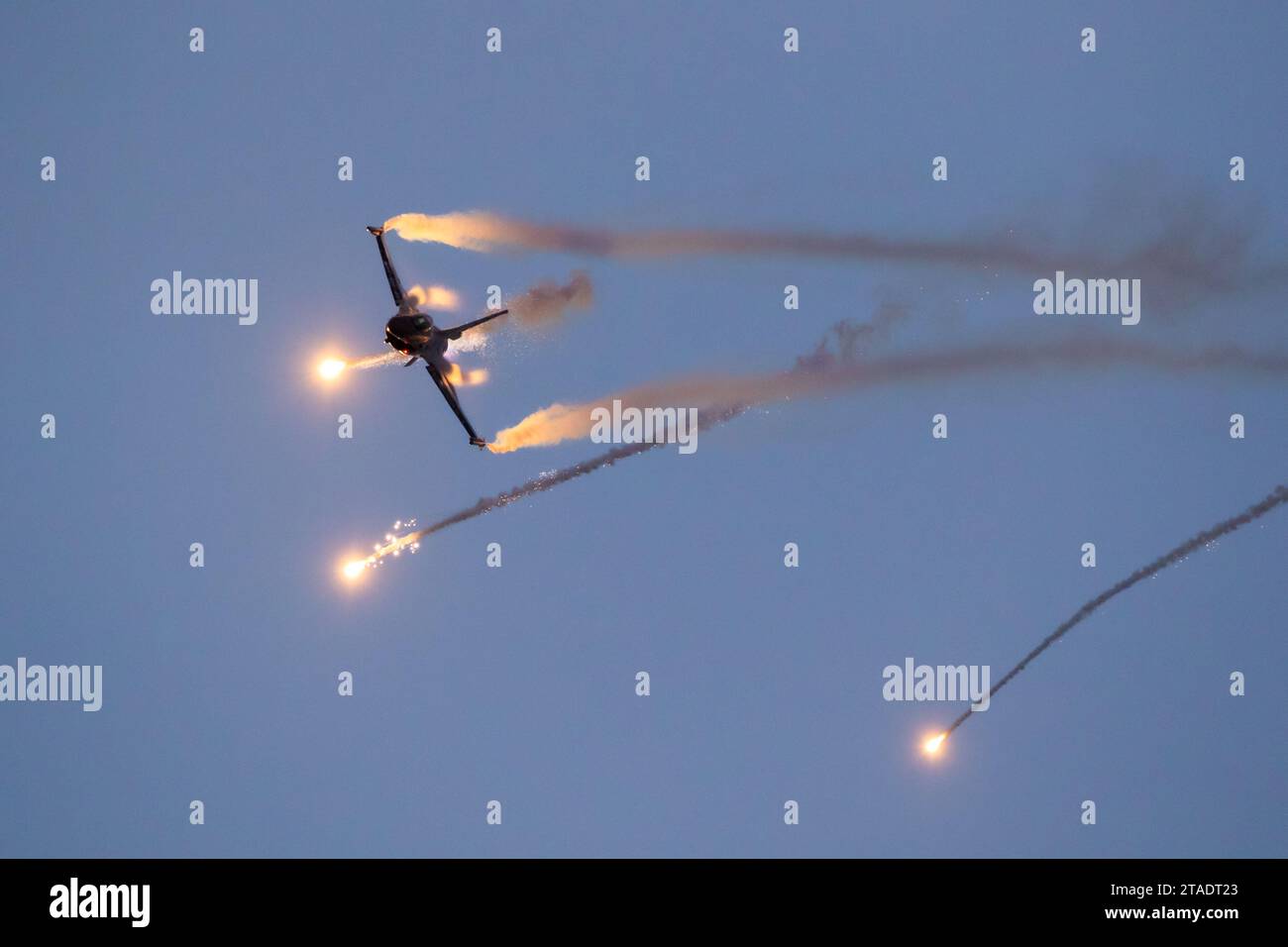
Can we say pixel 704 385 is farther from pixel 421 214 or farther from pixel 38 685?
pixel 38 685

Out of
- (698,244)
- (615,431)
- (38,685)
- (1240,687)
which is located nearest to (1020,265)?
(698,244)

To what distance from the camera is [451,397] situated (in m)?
56.8

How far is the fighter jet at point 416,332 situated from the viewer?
→ 5384cm

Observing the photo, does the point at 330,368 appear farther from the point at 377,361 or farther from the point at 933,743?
the point at 933,743

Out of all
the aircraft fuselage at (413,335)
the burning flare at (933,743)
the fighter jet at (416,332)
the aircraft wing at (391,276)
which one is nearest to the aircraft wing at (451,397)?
the fighter jet at (416,332)

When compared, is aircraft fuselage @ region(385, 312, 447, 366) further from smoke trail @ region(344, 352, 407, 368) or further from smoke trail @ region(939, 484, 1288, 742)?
smoke trail @ region(939, 484, 1288, 742)

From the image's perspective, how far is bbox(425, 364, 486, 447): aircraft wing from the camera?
185ft

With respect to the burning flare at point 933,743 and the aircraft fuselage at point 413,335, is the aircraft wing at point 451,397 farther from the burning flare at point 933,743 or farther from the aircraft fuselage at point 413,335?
the burning flare at point 933,743

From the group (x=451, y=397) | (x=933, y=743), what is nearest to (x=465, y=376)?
(x=451, y=397)

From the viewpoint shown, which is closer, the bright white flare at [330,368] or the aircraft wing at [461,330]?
the aircraft wing at [461,330]

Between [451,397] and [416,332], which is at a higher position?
[416,332]

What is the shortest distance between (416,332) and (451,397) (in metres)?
3.76

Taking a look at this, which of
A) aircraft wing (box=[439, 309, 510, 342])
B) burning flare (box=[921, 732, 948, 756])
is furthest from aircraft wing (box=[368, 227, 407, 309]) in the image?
burning flare (box=[921, 732, 948, 756])
